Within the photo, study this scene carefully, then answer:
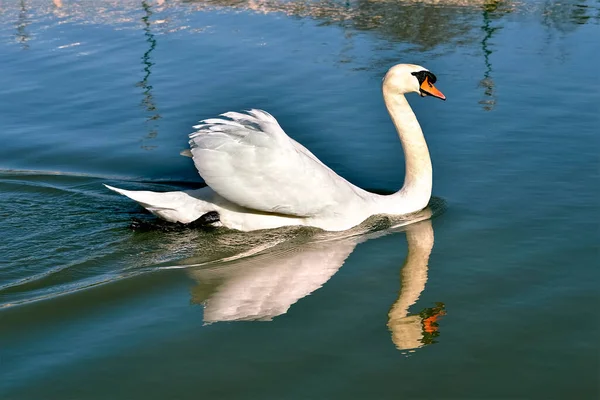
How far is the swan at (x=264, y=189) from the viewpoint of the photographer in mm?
7508

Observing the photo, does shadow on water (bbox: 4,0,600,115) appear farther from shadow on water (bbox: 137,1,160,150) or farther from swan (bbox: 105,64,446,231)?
swan (bbox: 105,64,446,231)

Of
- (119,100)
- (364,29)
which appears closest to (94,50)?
(119,100)

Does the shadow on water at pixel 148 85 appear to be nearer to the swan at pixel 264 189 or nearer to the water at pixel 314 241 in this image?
the water at pixel 314 241

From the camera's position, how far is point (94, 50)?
14.7m

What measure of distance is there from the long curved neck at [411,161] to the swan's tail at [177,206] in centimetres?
157

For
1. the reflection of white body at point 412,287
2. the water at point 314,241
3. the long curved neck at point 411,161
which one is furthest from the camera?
the long curved neck at point 411,161

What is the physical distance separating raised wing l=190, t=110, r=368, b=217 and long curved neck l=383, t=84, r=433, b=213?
2.50 feet

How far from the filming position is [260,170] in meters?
7.52

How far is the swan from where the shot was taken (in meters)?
7.51

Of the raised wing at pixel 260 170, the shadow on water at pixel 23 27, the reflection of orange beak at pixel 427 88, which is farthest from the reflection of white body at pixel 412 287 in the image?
the shadow on water at pixel 23 27

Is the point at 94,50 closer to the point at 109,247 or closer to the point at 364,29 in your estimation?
the point at 364,29

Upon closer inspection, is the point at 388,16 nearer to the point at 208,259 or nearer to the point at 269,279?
the point at 208,259

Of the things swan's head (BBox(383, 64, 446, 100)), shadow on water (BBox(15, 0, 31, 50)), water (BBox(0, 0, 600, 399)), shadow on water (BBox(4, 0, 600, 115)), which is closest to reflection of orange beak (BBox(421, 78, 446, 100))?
swan's head (BBox(383, 64, 446, 100))

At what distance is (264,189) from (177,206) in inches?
30.2
